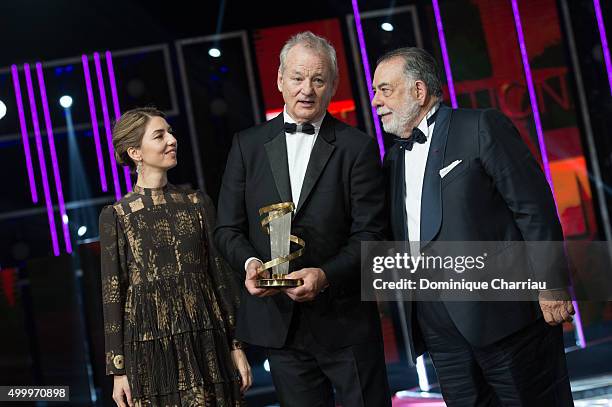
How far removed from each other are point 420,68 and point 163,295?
119 centimetres

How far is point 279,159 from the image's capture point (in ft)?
8.45

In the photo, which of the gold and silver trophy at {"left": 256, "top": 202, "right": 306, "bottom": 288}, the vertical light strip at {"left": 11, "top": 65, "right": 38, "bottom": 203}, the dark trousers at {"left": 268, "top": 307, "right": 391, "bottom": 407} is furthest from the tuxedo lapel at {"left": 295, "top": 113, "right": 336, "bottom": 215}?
the vertical light strip at {"left": 11, "top": 65, "right": 38, "bottom": 203}

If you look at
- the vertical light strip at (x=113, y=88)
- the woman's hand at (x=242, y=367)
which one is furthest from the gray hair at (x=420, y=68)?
the vertical light strip at (x=113, y=88)

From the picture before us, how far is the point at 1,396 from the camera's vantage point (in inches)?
177

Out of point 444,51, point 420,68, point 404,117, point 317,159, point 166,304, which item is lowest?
point 166,304

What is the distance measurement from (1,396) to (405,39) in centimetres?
324

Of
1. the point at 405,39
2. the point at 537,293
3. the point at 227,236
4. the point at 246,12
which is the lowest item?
the point at 537,293

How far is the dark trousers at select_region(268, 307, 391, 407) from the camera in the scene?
2.49 m

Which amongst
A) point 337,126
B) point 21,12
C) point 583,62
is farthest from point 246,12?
point 337,126

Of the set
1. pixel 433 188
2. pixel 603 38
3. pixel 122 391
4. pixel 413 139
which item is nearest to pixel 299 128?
pixel 413 139

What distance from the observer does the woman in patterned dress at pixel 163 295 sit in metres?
2.69

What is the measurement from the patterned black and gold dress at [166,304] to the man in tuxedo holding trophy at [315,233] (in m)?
0.21

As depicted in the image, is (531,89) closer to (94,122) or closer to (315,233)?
(94,122)

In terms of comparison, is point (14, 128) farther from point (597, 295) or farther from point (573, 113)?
point (597, 295)
